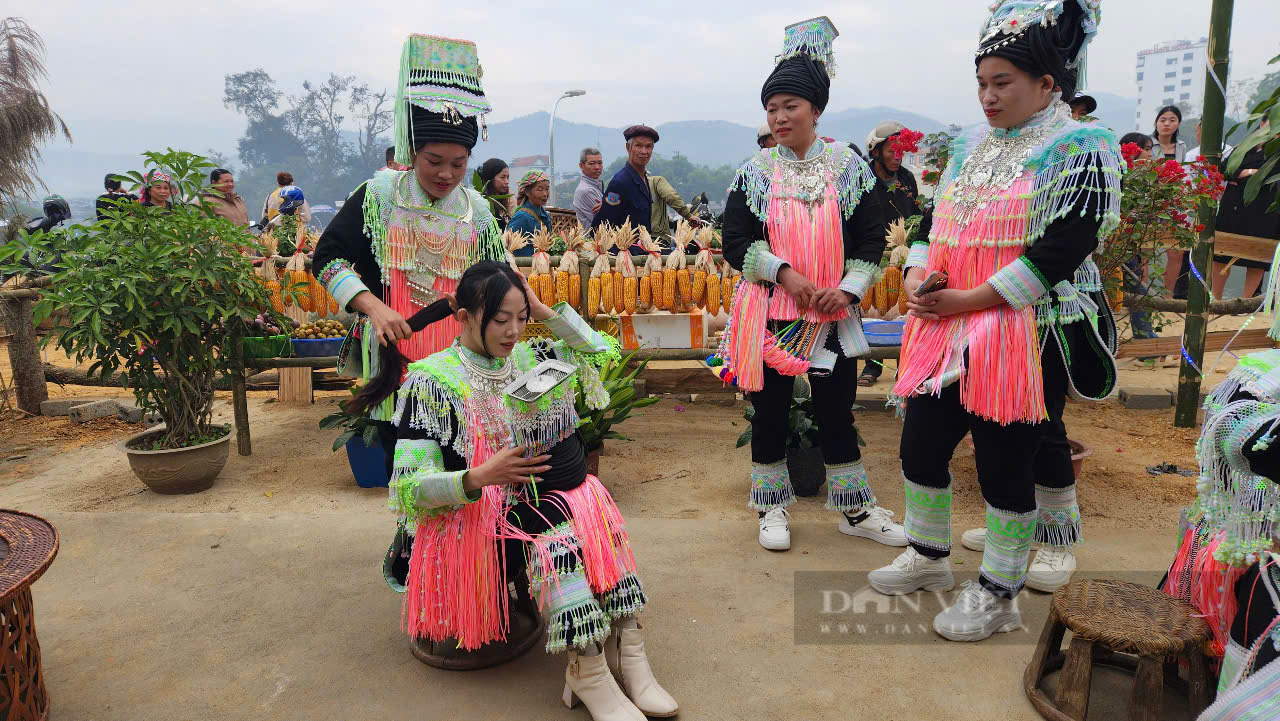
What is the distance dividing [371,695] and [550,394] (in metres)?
1.11

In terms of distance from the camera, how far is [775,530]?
363 centimetres

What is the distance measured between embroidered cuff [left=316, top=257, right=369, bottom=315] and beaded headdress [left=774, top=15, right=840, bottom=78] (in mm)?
1949

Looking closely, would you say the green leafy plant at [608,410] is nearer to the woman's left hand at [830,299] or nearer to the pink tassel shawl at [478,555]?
the woman's left hand at [830,299]

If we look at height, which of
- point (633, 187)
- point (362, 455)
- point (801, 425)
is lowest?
point (362, 455)

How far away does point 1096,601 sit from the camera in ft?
7.59

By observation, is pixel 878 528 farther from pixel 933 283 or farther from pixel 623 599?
pixel 623 599

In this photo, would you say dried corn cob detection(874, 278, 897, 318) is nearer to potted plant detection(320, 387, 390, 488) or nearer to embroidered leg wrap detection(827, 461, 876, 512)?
embroidered leg wrap detection(827, 461, 876, 512)

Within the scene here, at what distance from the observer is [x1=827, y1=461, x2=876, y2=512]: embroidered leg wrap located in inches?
143

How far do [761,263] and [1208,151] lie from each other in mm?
3493

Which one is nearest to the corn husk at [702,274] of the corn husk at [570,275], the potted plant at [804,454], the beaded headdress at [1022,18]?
the corn husk at [570,275]

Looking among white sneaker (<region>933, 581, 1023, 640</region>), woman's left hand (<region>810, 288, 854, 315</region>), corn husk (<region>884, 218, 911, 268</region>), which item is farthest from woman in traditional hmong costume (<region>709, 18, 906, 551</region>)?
corn husk (<region>884, 218, 911, 268</region>)

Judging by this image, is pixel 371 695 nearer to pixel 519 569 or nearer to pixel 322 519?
pixel 519 569

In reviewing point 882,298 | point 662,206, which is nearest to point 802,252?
point 882,298

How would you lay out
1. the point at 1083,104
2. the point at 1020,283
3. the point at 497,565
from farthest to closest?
the point at 1083,104 → the point at 1020,283 → the point at 497,565
